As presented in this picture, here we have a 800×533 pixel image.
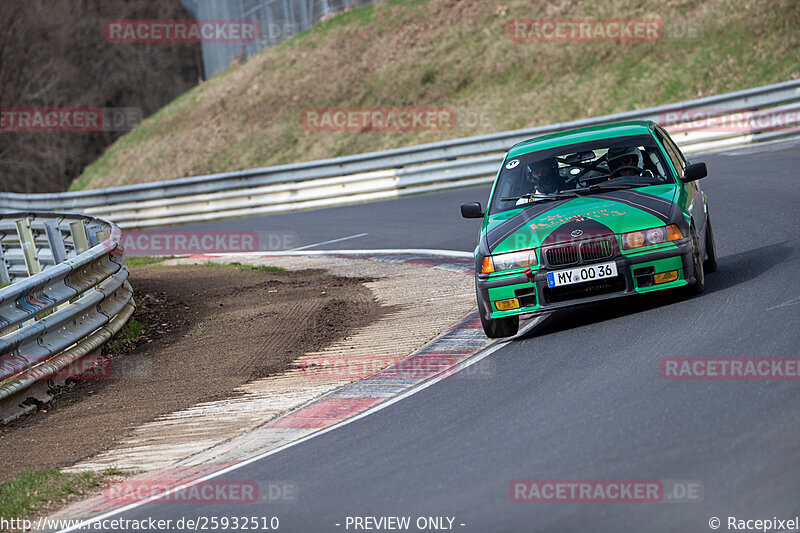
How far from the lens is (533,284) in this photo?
8.13 m

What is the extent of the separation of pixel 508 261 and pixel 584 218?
0.70 metres

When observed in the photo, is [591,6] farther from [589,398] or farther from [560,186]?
[589,398]

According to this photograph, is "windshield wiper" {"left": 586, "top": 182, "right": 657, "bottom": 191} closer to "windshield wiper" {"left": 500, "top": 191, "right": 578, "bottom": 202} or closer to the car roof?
"windshield wiper" {"left": 500, "top": 191, "right": 578, "bottom": 202}

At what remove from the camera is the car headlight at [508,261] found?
8.19 m

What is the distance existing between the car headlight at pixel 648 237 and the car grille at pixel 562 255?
382 millimetres

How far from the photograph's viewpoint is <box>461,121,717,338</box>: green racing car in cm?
804

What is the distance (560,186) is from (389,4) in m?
28.3

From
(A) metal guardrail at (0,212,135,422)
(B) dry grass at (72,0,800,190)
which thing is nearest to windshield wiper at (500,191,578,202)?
(A) metal guardrail at (0,212,135,422)

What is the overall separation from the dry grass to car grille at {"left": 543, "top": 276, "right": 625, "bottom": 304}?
1702 cm

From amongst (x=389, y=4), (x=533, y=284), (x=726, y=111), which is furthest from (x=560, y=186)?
(x=389, y=4)

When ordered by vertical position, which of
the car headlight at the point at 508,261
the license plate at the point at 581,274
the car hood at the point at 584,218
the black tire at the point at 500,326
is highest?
the car hood at the point at 584,218

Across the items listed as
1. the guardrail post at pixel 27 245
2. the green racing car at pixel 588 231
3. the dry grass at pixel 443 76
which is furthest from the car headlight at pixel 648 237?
the dry grass at pixel 443 76

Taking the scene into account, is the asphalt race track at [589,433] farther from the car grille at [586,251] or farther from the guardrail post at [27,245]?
the guardrail post at [27,245]

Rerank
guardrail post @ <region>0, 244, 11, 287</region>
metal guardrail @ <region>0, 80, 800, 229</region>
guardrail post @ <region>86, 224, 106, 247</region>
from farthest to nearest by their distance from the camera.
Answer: metal guardrail @ <region>0, 80, 800, 229</region> → guardrail post @ <region>0, 244, 11, 287</region> → guardrail post @ <region>86, 224, 106, 247</region>
